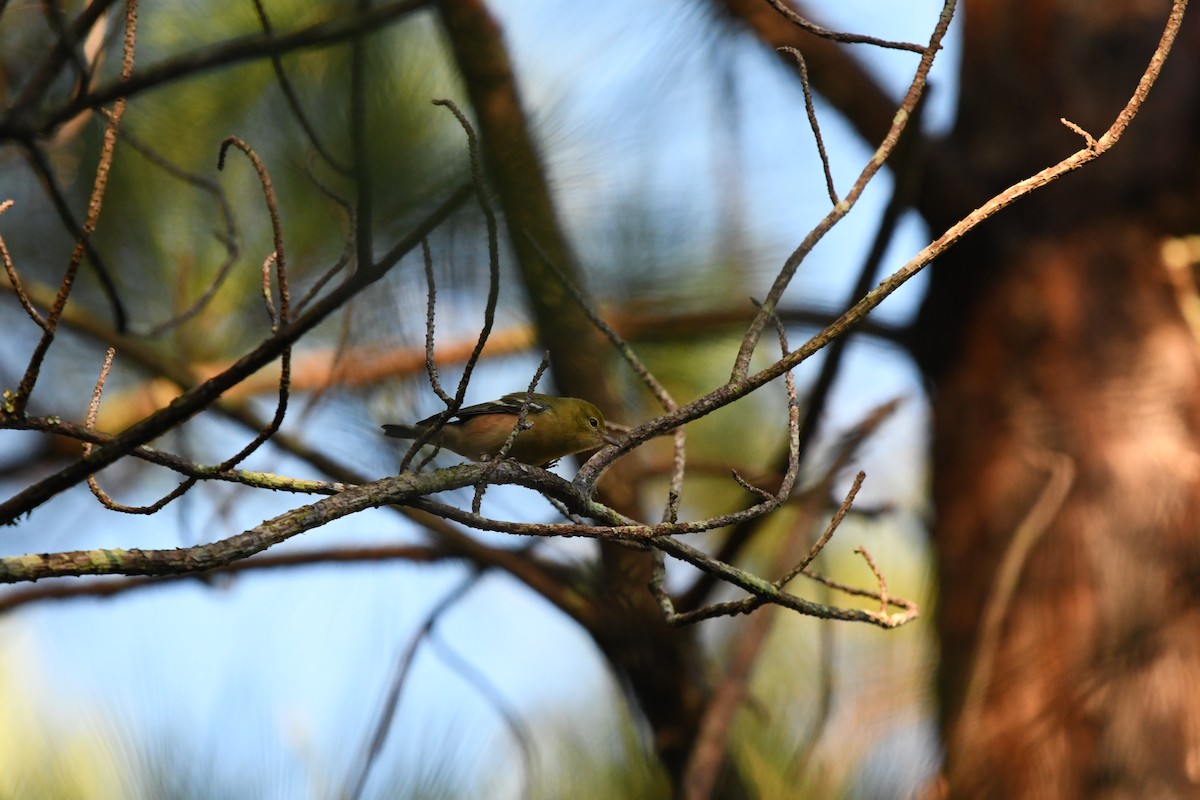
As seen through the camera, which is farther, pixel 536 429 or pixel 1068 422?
pixel 1068 422

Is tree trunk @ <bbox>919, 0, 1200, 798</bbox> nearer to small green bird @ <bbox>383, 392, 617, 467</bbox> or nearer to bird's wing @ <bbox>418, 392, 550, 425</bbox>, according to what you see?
small green bird @ <bbox>383, 392, 617, 467</bbox>

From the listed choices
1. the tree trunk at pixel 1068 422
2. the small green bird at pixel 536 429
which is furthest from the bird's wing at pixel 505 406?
the tree trunk at pixel 1068 422

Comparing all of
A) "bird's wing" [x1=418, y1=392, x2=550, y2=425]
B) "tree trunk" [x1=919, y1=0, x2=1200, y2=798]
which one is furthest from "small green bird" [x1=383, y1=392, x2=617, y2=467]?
"tree trunk" [x1=919, y1=0, x2=1200, y2=798]

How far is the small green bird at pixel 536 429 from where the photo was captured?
312 centimetres

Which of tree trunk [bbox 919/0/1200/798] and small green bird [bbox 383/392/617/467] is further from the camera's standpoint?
tree trunk [bbox 919/0/1200/798]

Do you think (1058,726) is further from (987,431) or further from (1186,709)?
(987,431)

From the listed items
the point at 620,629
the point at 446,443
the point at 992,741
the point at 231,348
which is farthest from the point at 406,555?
the point at 992,741

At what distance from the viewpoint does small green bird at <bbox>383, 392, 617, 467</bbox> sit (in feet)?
10.2

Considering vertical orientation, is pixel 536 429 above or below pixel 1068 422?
above

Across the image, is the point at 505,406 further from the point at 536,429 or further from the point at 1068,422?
the point at 1068,422

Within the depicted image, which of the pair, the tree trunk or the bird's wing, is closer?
the bird's wing

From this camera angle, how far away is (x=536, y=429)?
10.3 ft

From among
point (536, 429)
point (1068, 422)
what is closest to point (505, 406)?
point (536, 429)

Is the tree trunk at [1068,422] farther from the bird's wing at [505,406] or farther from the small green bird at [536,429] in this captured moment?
the bird's wing at [505,406]
